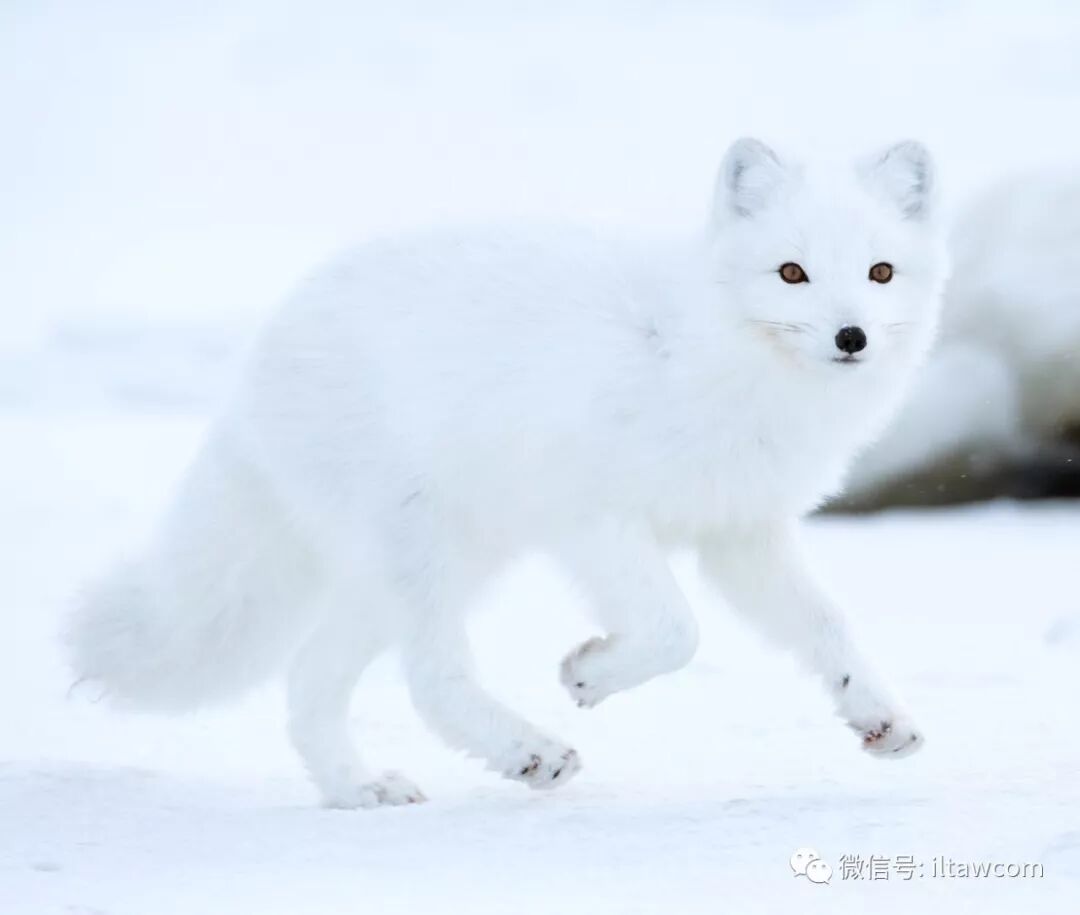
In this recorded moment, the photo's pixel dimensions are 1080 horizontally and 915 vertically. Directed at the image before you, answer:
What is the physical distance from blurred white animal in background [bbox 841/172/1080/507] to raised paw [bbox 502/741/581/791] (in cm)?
373

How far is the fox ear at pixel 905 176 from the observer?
2.72m

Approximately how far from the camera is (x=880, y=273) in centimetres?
257

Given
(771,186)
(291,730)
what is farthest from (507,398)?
(291,730)

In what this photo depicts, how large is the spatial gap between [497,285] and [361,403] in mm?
346

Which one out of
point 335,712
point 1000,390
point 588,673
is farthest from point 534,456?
point 1000,390

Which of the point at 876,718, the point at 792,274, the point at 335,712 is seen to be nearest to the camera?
the point at 792,274

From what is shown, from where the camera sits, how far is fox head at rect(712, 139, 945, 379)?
249 cm

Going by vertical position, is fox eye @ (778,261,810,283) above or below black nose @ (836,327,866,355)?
above

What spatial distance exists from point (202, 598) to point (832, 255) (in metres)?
1.45

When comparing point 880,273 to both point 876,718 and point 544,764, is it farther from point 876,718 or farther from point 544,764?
point 544,764

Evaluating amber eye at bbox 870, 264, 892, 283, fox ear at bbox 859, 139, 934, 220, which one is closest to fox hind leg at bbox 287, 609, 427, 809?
amber eye at bbox 870, 264, 892, 283

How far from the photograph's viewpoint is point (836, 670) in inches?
113

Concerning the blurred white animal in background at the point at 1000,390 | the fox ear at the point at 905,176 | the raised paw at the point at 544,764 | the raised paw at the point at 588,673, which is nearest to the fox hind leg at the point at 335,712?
the raised paw at the point at 544,764

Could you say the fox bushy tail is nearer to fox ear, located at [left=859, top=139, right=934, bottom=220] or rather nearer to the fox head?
the fox head
